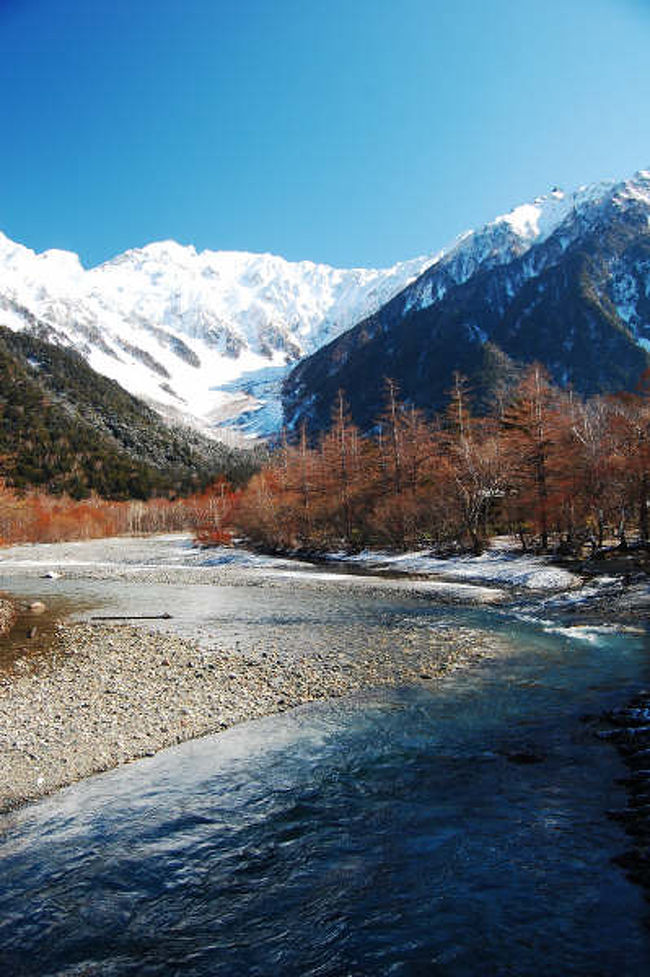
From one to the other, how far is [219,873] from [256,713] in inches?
226

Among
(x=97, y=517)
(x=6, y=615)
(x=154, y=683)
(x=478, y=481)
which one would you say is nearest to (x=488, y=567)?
(x=478, y=481)

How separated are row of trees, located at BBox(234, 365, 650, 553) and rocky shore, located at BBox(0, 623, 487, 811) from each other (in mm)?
24493

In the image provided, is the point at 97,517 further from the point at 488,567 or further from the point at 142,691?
the point at 142,691

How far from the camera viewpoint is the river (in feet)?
19.8

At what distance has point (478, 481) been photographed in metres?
47.2

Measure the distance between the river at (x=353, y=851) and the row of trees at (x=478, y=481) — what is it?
28.7 m

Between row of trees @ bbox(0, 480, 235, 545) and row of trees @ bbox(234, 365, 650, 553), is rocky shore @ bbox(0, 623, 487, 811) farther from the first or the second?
row of trees @ bbox(0, 480, 235, 545)

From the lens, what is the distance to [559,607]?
24.9 metres

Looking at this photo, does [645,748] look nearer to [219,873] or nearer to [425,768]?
[425,768]

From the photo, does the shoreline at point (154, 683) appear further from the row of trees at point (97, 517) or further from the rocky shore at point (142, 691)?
the row of trees at point (97, 517)

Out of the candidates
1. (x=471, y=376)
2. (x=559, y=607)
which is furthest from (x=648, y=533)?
(x=471, y=376)

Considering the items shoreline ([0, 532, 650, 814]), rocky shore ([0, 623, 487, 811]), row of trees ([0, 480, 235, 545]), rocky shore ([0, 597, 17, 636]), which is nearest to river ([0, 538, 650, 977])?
rocky shore ([0, 623, 487, 811])

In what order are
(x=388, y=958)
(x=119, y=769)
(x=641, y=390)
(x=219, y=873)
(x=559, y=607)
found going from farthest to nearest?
(x=641, y=390), (x=559, y=607), (x=119, y=769), (x=219, y=873), (x=388, y=958)

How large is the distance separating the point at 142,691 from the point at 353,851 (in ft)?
27.7
